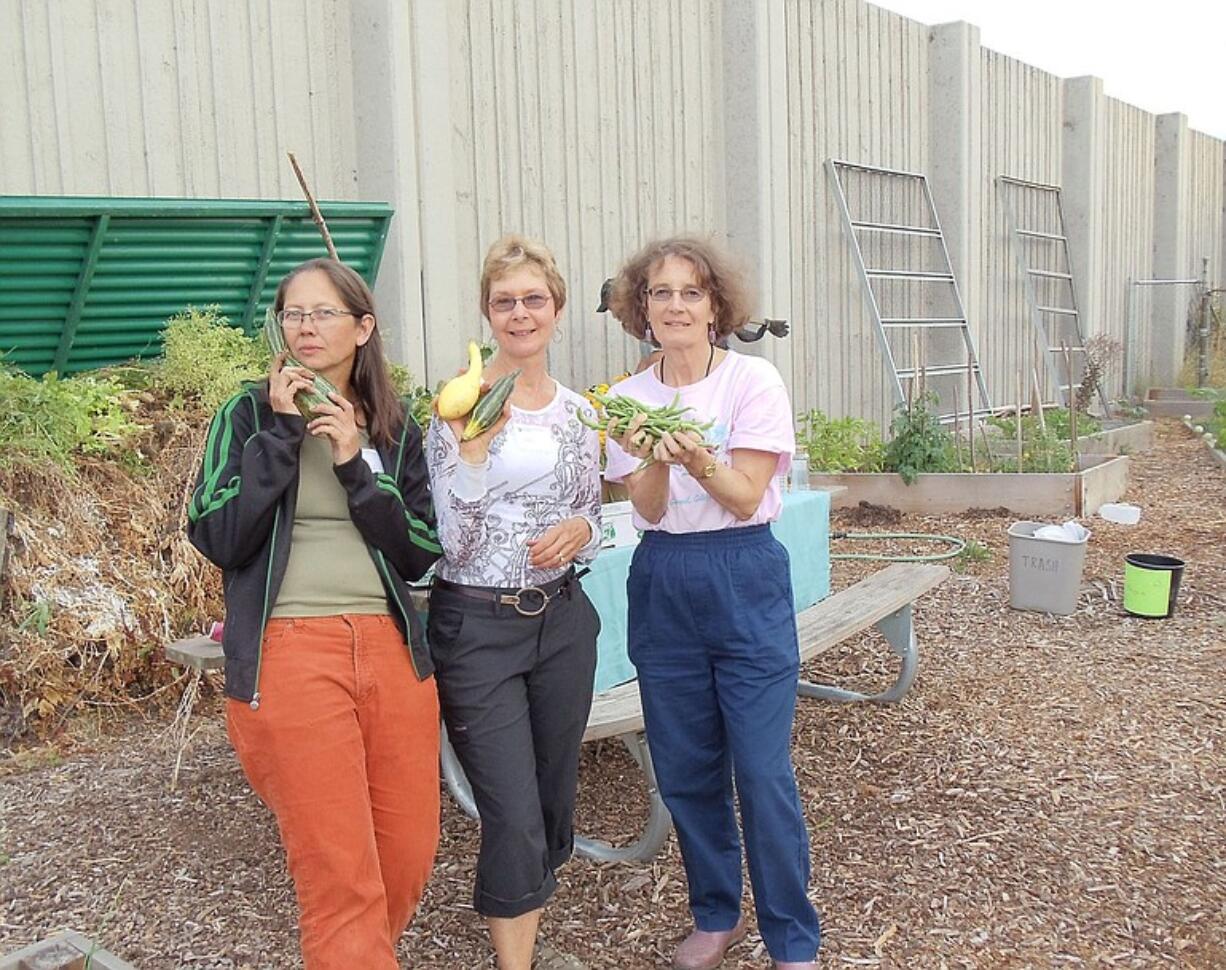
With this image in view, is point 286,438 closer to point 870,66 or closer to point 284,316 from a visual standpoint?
point 284,316

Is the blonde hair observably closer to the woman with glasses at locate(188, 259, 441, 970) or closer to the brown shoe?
the woman with glasses at locate(188, 259, 441, 970)

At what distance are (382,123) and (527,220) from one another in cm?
134

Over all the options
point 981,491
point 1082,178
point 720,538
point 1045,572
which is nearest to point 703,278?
point 720,538

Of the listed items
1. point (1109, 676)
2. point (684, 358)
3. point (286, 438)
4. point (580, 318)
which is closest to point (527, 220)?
point (580, 318)

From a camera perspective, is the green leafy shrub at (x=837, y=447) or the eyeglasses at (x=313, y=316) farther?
the green leafy shrub at (x=837, y=447)

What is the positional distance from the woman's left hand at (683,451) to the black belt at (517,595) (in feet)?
1.27

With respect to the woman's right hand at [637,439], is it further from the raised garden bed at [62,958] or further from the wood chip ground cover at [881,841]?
the raised garden bed at [62,958]

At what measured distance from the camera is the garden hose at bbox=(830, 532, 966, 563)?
7.24m

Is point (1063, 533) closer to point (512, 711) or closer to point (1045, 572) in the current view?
point (1045, 572)

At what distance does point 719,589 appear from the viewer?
270cm

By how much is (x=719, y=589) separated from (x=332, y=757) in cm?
92

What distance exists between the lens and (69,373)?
5219mm

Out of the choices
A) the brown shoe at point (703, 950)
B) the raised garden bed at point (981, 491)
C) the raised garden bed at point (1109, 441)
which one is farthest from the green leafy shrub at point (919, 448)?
the brown shoe at point (703, 950)

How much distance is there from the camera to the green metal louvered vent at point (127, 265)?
183 inches
